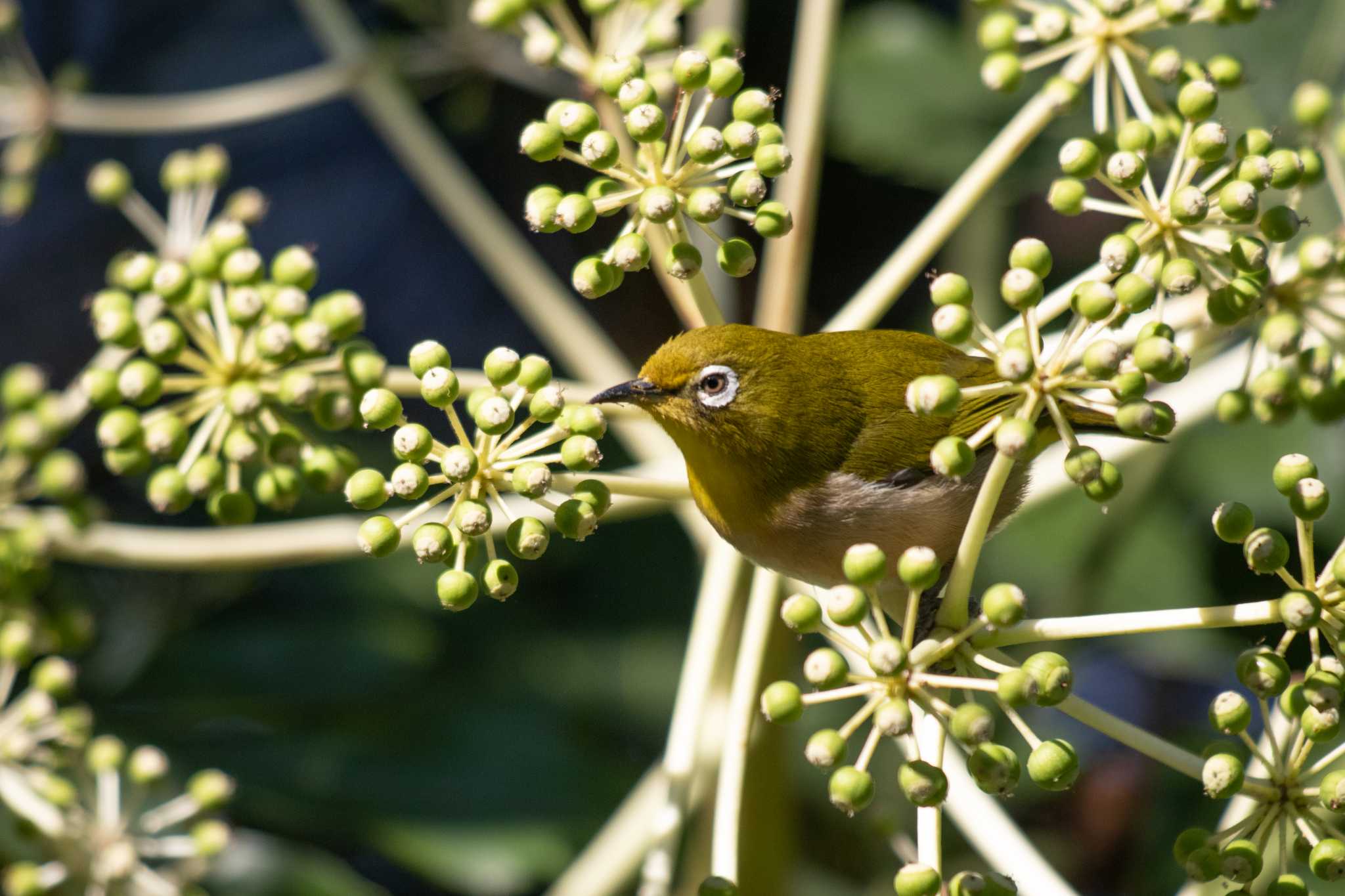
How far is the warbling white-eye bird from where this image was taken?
1.97 m

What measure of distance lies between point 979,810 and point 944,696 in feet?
0.67

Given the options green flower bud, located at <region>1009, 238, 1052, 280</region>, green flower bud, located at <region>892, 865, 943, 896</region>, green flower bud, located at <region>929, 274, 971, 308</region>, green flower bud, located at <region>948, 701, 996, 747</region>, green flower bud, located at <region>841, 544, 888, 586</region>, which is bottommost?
green flower bud, located at <region>892, 865, 943, 896</region>

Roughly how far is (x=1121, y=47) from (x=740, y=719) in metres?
1.08

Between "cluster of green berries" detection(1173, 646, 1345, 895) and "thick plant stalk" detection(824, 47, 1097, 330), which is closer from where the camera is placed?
"cluster of green berries" detection(1173, 646, 1345, 895)

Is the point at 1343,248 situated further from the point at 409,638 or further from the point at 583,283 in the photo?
the point at 409,638

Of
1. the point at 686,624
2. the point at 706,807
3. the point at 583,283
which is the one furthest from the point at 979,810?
the point at 686,624

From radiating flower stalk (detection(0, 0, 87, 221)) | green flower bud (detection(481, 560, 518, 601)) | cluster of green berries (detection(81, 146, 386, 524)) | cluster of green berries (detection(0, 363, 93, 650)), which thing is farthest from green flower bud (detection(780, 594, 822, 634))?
radiating flower stalk (detection(0, 0, 87, 221))

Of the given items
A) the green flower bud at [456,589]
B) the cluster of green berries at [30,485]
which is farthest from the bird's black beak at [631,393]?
the cluster of green berries at [30,485]

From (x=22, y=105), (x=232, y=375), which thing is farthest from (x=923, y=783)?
(x=22, y=105)

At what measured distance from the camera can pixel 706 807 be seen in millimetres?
2459

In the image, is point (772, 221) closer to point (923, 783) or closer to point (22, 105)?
point (923, 783)

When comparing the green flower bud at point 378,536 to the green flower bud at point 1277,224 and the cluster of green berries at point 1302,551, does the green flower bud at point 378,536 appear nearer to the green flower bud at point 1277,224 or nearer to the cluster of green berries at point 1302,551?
the cluster of green berries at point 1302,551

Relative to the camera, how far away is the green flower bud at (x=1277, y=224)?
1.73 metres

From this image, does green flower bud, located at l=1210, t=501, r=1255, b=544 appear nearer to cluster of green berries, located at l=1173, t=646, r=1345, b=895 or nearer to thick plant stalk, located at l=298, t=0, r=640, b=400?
cluster of green berries, located at l=1173, t=646, r=1345, b=895
